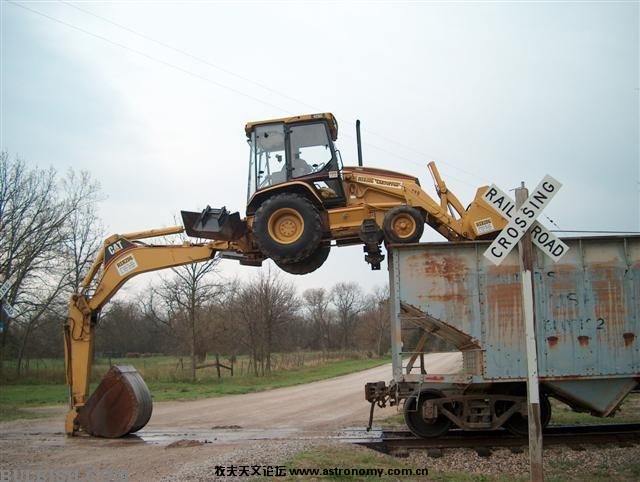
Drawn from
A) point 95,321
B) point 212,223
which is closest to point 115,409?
point 95,321

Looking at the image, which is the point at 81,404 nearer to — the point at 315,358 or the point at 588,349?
the point at 588,349

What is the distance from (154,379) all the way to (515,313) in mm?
23140

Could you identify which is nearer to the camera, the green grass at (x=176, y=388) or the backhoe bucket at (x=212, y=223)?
the backhoe bucket at (x=212, y=223)

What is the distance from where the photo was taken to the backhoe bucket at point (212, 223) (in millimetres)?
10484

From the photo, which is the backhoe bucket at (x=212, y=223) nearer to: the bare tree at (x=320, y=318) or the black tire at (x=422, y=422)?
the black tire at (x=422, y=422)

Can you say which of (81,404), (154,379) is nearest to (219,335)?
(154,379)

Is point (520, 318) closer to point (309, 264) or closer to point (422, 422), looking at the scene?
point (422, 422)

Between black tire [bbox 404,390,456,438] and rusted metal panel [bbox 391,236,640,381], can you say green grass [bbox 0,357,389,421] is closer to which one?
black tire [bbox 404,390,456,438]

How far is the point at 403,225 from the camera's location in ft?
32.5

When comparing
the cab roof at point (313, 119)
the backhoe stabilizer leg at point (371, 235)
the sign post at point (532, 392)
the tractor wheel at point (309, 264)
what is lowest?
the sign post at point (532, 392)

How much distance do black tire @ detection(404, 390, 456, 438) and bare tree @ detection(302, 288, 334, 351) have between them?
55241 millimetres

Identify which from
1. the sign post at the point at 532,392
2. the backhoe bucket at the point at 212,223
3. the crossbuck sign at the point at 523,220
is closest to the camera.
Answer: the sign post at the point at 532,392

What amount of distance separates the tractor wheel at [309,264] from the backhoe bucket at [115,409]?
4.15 meters

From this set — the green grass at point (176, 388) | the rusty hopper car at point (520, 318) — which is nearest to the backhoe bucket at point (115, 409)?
the rusty hopper car at point (520, 318)
